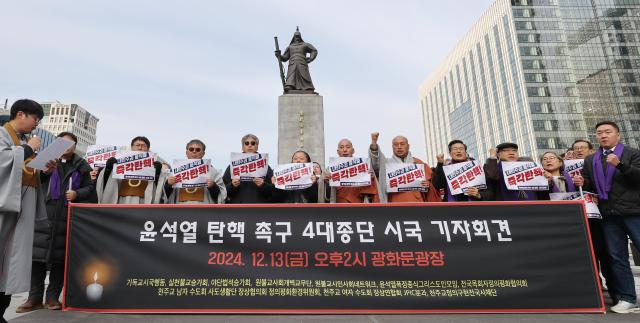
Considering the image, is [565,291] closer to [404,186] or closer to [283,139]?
[404,186]

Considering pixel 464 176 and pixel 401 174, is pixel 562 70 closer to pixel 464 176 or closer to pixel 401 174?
pixel 464 176

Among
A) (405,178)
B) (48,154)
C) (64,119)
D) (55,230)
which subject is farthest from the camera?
(64,119)

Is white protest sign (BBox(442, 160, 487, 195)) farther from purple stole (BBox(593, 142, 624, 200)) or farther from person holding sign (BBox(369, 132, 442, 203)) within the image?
purple stole (BBox(593, 142, 624, 200))

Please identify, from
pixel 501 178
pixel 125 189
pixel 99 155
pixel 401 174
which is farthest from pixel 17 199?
pixel 501 178

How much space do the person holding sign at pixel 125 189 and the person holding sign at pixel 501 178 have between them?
4838 mm

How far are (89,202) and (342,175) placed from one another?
3.48 metres

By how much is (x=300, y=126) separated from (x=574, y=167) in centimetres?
757

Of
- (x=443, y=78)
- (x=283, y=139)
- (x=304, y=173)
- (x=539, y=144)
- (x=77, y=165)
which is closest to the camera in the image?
(x=77, y=165)

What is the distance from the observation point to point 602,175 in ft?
14.0

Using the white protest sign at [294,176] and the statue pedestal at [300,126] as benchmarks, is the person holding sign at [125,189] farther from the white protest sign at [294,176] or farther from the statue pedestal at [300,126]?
the statue pedestal at [300,126]

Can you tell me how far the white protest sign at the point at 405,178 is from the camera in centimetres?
496

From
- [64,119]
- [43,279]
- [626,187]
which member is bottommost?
[43,279]

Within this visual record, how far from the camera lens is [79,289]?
3902 mm

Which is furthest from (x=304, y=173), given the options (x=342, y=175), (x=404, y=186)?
(x=404, y=186)
